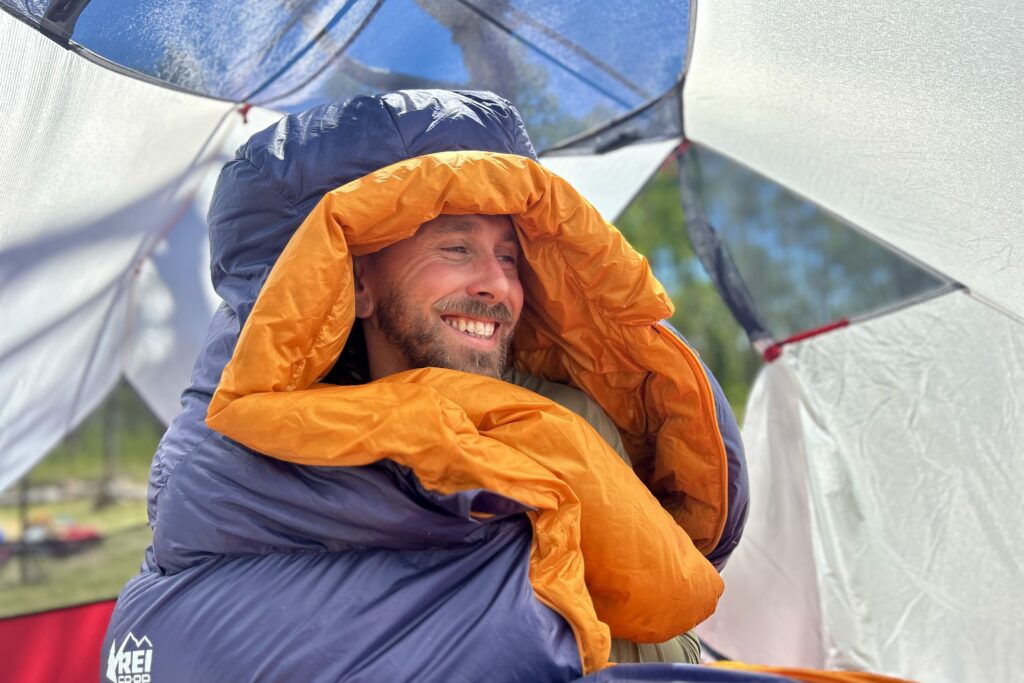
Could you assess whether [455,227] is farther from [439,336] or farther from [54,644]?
[54,644]

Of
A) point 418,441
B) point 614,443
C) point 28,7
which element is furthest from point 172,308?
point 418,441

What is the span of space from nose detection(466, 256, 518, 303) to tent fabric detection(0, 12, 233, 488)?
0.80 m

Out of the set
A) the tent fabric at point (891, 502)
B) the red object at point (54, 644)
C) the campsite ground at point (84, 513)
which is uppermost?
the tent fabric at point (891, 502)

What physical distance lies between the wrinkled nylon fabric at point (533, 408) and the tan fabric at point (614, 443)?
0.07 metres

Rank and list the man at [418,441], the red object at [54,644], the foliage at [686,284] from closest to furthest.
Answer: the man at [418,441] → the red object at [54,644] → the foliage at [686,284]

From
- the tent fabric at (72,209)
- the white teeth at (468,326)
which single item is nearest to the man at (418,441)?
the white teeth at (468,326)

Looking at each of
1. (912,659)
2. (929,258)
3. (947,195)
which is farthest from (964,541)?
(947,195)

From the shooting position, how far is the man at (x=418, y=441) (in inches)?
51.3

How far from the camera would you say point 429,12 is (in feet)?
6.85

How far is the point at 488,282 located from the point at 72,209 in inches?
35.5

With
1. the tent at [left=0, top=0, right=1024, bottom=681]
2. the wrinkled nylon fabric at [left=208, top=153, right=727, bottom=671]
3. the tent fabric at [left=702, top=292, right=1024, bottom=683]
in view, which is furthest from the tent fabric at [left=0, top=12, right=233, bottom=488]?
Answer: the tent fabric at [left=702, top=292, right=1024, bottom=683]

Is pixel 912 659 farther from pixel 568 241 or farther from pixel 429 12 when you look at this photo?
pixel 429 12

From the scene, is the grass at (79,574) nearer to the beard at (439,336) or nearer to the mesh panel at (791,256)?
the beard at (439,336)

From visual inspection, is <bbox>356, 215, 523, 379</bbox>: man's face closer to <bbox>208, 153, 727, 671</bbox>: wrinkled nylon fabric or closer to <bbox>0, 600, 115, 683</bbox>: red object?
<bbox>208, 153, 727, 671</bbox>: wrinkled nylon fabric
